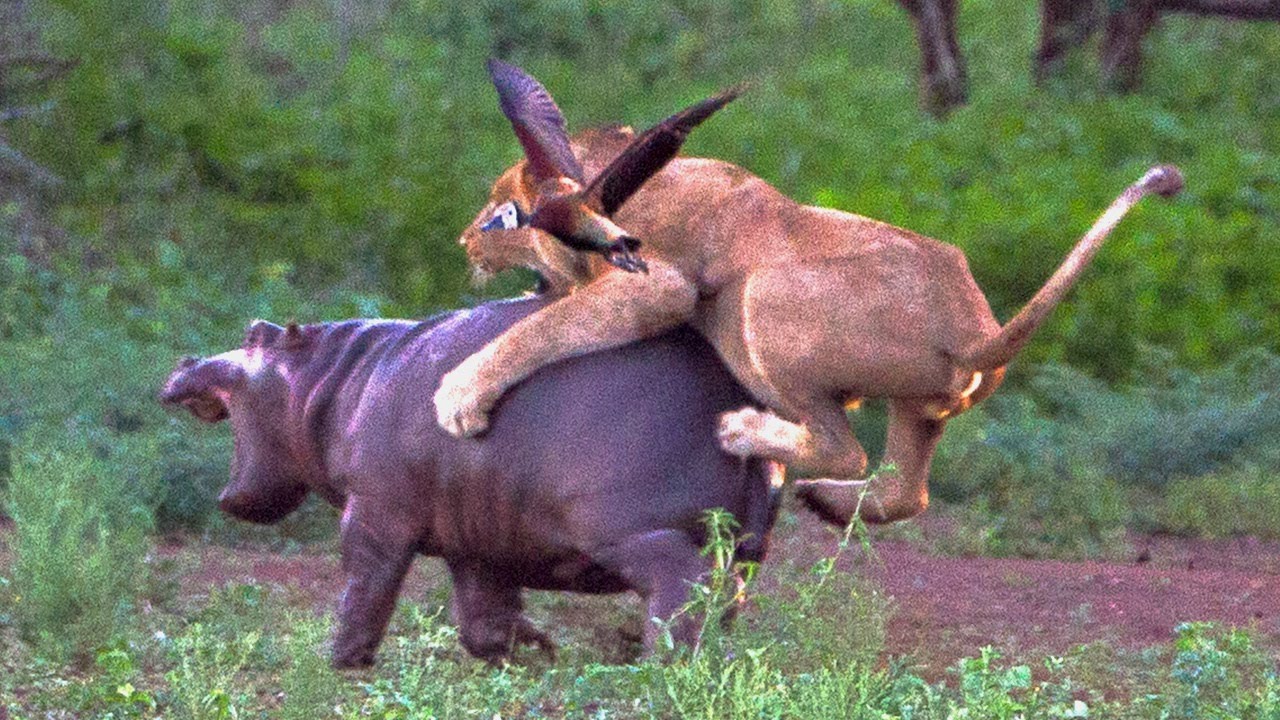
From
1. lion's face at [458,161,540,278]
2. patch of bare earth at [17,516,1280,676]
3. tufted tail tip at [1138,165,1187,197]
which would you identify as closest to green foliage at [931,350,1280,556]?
patch of bare earth at [17,516,1280,676]

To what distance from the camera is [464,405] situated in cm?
523

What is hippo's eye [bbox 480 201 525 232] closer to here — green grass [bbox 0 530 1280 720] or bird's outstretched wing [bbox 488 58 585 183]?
bird's outstretched wing [bbox 488 58 585 183]

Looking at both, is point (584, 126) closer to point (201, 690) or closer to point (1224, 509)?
point (1224, 509)

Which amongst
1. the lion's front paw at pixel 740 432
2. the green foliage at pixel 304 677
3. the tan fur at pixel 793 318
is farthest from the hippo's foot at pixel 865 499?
the green foliage at pixel 304 677

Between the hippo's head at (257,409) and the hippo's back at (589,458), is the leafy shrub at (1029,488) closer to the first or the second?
the hippo's back at (589,458)

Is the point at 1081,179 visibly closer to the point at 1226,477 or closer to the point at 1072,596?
the point at 1226,477

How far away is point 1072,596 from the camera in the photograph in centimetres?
704

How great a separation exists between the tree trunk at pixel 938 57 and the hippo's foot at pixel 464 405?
972 centimetres

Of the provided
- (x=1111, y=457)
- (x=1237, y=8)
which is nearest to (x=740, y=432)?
(x=1111, y=457)

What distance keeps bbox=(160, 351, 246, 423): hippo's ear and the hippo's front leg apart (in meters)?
0.55

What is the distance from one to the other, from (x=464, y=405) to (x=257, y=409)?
2.72 ft

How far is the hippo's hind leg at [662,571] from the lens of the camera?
5051mm

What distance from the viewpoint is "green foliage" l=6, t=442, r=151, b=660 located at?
18.9ft

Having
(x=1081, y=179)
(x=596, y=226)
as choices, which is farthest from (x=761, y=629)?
(x=1081, y=179)
